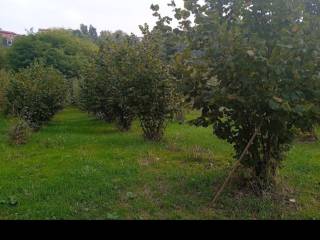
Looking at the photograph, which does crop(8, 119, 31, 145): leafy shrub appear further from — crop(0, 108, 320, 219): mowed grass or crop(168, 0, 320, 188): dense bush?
crop(168, 0, 320, 188): dense bush

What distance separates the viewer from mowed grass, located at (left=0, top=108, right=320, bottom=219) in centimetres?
643

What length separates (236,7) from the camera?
6824mm

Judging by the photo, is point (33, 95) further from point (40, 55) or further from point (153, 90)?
point (40, 55)

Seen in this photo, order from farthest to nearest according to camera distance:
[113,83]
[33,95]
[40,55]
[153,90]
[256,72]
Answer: [40,55], [33,95], [113,83], [153,90], [256,72]

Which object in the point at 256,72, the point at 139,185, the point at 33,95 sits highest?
the point at 256,72

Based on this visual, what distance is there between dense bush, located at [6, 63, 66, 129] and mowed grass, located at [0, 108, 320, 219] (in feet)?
18.4

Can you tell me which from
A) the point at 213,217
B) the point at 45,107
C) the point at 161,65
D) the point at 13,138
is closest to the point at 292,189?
the point at 213,217

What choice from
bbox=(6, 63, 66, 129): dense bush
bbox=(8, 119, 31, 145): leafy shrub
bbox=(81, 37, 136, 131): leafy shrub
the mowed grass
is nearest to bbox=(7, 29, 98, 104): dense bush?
bbox=(6, 63, 66, 129): dense bush

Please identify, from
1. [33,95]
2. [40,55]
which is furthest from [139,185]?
[40,55]

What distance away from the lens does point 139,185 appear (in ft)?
25.6

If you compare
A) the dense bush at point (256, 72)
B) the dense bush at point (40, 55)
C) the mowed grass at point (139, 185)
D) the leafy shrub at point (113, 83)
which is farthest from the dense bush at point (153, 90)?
the dense bush at point (40, 55)

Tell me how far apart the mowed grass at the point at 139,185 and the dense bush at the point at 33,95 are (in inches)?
221

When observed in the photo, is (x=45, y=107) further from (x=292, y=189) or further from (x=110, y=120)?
(x=292, y=189)

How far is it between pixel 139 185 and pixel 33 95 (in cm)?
1096
